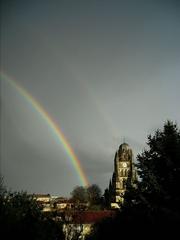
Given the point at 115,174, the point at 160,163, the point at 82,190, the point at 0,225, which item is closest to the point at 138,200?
the point at 160,163

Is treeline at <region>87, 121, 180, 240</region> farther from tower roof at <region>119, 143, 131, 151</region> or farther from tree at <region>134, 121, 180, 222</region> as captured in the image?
tower roof at <region>119, 143, 131, 151</region>

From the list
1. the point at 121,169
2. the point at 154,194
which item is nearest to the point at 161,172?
the point at 154,194

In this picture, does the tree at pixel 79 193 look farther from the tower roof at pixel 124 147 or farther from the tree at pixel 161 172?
the tree at pixel 161 172

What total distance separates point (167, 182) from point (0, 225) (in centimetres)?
1556

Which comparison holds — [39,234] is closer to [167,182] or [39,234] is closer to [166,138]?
[167,182]

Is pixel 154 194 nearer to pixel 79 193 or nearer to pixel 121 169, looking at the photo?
pixel 121 169

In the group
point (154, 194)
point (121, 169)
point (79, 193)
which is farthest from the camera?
point (79, 193)

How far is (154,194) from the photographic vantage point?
29500 mm

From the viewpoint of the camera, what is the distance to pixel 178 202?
90.1ft

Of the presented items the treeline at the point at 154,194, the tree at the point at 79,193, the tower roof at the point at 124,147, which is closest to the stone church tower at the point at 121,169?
the tower roof at the point at 124,147

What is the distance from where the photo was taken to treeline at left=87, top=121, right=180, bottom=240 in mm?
25594

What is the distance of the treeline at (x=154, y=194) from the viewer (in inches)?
1008

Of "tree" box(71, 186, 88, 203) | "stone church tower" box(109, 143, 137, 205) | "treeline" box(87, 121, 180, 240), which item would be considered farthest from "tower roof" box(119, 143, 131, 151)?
"treeline" box(87, 121, 180, 240)

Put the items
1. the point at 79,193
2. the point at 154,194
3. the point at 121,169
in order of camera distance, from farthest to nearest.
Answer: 1. the point at 79,193
2. the point at 121,169
3. the point at 154,194
